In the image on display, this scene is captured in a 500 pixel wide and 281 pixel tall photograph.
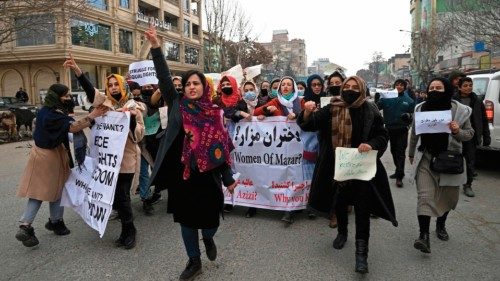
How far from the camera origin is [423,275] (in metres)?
3.62

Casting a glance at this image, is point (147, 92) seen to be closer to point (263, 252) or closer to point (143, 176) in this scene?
point (143, 176)

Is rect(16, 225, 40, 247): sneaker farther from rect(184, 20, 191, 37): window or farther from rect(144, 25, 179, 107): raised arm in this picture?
rect(184, 20, 191, 37): window

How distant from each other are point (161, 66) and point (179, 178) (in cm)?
96

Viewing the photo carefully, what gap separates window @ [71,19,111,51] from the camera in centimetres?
3146

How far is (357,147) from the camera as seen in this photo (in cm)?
387

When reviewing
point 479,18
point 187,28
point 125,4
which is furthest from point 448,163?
point 187,28

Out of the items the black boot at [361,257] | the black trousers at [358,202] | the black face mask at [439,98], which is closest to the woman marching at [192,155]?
the black trousers at [358,202]

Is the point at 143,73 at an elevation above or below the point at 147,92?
above

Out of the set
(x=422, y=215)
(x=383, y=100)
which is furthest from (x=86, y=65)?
(x=422, y=215)

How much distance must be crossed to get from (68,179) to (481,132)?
20.0 feet

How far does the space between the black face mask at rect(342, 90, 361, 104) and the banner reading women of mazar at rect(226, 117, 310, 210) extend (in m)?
1.54

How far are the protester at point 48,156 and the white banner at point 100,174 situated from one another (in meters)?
0.14

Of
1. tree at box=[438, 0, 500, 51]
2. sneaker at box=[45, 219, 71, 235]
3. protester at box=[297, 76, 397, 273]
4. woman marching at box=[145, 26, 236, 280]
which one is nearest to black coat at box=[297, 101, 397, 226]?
protester at box=[297, 76, 397, 273]

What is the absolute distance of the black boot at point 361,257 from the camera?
11.6 feet
